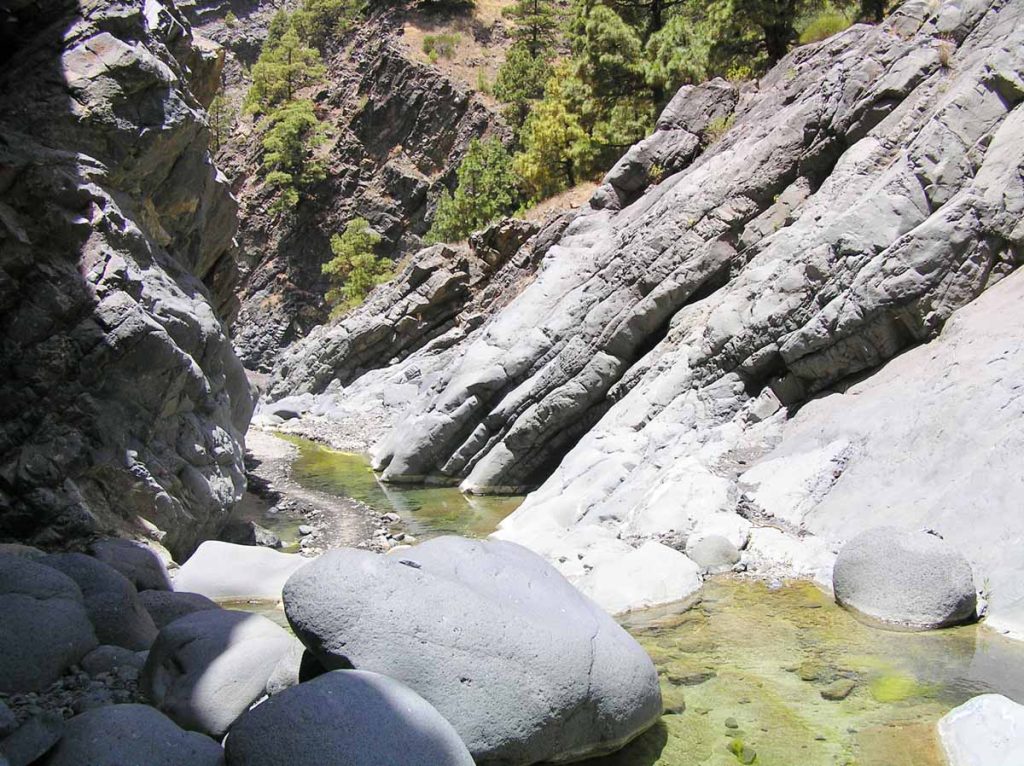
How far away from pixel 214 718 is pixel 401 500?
15774 millimetres

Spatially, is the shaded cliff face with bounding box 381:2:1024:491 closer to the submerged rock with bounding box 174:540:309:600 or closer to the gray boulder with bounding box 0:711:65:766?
the submerged rock with bounding box 174:540:309:600

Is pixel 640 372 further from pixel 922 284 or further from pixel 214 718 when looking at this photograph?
pixel 214 718

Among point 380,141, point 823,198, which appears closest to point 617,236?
point 823,198

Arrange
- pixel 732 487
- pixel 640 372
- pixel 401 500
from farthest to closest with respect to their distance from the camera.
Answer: pixel 401 500, pixel 640 372, pixel 732 487

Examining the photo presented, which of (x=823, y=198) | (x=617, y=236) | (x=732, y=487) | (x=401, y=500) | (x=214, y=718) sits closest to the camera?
(x=214, y=718)

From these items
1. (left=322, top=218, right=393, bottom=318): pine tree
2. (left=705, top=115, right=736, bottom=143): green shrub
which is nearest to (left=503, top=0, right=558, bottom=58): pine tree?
(left=322, top=218, right=393, bottom=318): pine tree

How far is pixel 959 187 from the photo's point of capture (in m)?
14.5

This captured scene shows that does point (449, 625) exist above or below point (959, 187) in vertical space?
below

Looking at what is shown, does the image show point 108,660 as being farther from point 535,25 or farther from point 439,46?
point 439,46

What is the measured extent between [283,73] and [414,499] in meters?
58.0

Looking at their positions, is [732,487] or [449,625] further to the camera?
[732,487]

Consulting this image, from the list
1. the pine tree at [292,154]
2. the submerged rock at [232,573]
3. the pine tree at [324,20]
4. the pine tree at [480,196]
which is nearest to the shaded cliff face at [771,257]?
the submerged rock at [232,573]

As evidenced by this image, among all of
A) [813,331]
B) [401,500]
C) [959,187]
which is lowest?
[401,500]

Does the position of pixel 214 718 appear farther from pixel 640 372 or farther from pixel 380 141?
pixel 380 141
